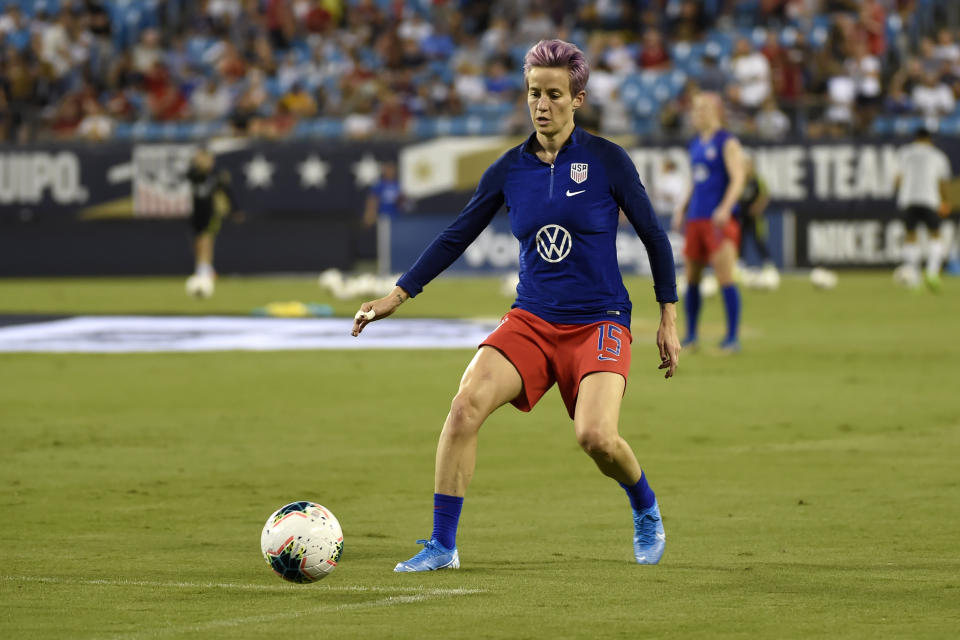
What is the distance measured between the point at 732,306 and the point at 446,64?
→ 59.9ft

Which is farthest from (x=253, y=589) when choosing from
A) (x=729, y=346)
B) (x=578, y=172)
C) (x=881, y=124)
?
(x=881, y=124)

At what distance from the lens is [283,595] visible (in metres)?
6.34

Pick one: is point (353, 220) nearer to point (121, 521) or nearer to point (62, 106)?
point (62, 106)

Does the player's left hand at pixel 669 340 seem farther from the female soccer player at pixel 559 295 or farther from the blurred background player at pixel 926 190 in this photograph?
the blurred background player at pixel 926 190

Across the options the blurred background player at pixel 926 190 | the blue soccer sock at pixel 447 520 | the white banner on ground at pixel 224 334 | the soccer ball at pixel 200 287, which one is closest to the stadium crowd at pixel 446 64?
the blurred background player at pixel 926 190

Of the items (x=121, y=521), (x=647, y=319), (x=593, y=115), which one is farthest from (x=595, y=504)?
(x=593, y=115)

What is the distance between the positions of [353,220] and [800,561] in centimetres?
2638

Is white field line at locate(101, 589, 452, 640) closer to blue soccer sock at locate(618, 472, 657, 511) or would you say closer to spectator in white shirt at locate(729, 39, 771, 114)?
blue soccer sock at locate(618, 472, 657, 511)

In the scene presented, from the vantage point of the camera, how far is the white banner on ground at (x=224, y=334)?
18.1 meters

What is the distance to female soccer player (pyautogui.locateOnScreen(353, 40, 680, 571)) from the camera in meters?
6.79

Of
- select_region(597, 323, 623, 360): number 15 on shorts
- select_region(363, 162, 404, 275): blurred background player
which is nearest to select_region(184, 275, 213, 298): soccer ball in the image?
select_region(363, 162, 404, 275): blurred background player

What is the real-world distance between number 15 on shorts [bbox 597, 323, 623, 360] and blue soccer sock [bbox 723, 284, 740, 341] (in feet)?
30.6

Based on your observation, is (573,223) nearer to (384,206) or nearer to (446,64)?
(384,206)

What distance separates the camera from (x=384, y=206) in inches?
1241
